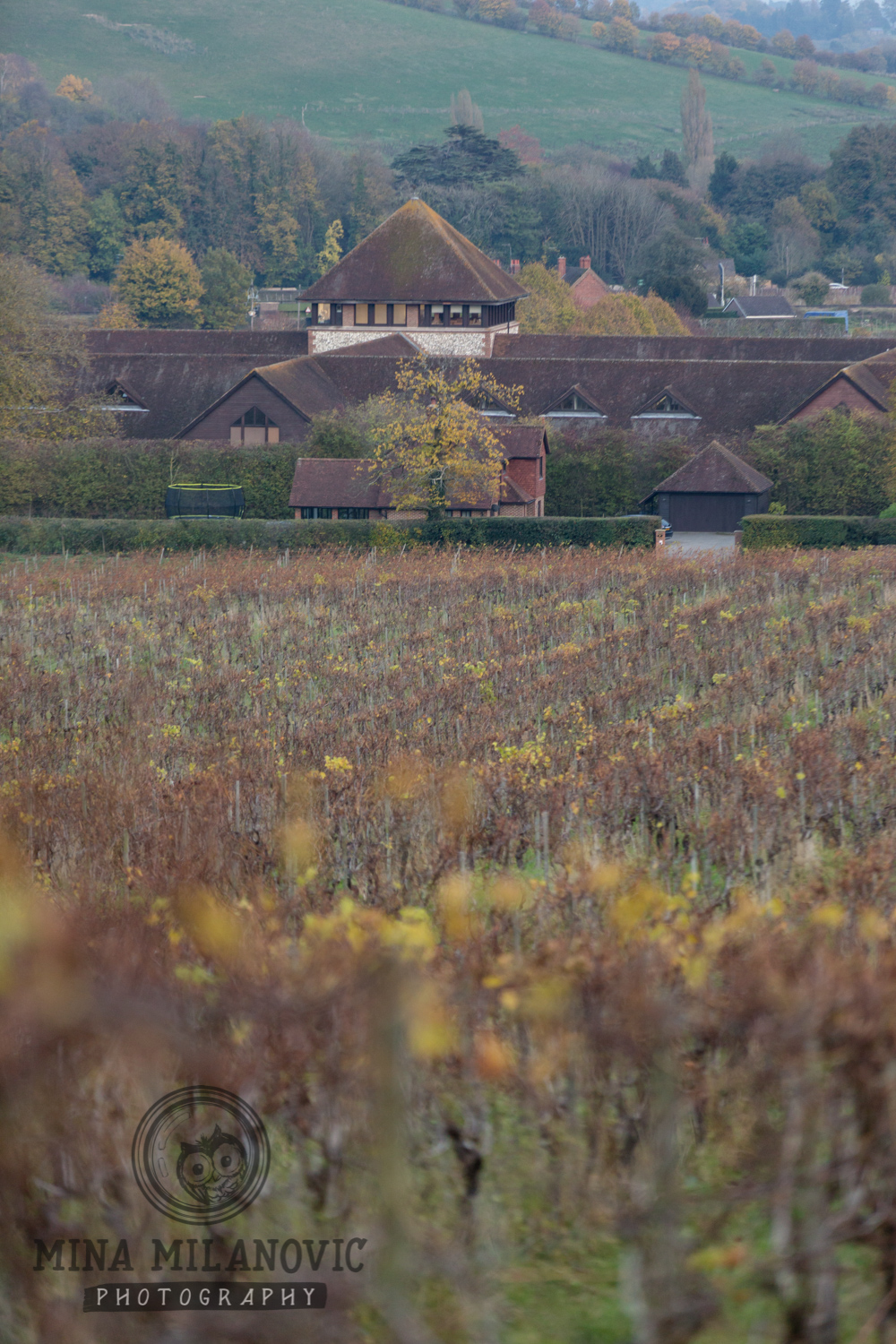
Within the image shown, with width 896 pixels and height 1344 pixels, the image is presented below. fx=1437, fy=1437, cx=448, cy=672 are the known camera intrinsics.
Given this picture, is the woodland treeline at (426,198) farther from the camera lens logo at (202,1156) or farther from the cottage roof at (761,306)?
the camera lens logo at (202,1156)

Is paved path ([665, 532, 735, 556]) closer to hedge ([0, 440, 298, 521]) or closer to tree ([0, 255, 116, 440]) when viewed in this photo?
hedge ([0, 440, 298, 521])

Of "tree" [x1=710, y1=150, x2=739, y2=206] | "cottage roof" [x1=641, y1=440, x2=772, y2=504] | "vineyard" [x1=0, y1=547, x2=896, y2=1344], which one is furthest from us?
"tree" [x1=710, y1=150, x2=739, y2=206]

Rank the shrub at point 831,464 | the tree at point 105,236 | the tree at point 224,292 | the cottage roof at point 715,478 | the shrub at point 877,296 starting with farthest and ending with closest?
1. the shrub at point 877,296
2. the tree at point 105,236
3. the tree at point 224,292
4. the shrub at point 831,464
5. the cottage roof at point 715,478

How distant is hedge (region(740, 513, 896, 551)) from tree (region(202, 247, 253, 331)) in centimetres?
5635

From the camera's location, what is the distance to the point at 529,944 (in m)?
7.90

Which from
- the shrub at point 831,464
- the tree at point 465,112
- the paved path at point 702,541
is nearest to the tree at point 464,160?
the tree at point 465,112

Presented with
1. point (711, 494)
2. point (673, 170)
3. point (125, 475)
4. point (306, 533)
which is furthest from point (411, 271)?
point (673, 170)

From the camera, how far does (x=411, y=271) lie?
201 ft

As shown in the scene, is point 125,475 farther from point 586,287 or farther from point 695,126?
point 695,126

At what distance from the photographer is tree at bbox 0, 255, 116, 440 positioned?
4547cm

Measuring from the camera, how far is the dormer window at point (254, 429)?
48406 millimetres

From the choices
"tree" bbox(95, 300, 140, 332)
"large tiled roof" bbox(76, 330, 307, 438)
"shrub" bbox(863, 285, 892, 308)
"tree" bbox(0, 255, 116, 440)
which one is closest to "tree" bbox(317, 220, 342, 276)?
"tree" bbox(95, 300, 140, 332)

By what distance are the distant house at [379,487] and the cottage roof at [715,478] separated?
395 cm

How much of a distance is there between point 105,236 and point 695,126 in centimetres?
7749
